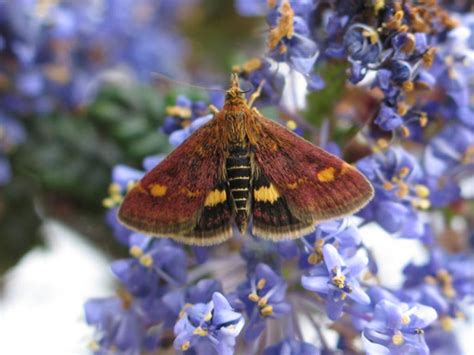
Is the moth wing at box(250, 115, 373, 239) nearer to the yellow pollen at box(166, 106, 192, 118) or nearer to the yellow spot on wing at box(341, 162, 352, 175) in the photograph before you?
the yellow spot on wing at box(341, 162, 352, 175)

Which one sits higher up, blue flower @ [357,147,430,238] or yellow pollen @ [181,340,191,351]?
blue flower @ [357,147,430,238]

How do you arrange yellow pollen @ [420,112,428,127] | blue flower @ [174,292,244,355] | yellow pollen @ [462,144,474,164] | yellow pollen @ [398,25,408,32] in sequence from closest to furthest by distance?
blue flower @ [174,292,244,355] < yellow pollen @ [398,25,408,32] < yellow pollen @ [420,112,428,127] < yellow pollen @ [462,144,474,164]

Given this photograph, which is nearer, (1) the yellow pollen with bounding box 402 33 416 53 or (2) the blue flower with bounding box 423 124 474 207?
(1) the yellow pollen with bounding box 402 33 416 53

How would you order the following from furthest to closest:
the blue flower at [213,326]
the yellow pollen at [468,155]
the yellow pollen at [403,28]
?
the yellow pollen at [468,155] → the yellow pollen at [403,28] → the blue flower at [213,326]

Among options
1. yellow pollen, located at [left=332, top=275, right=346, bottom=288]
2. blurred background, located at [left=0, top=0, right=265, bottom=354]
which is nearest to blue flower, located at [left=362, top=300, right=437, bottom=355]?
yellow pollen, located at [left=332, top=275, right=346, bottom=288]

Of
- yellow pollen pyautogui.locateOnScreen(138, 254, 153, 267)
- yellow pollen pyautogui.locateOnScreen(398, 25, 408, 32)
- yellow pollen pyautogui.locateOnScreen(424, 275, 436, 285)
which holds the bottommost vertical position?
yellow pollen pyautogui.locateOnScreen(424, 275, 436, 285)

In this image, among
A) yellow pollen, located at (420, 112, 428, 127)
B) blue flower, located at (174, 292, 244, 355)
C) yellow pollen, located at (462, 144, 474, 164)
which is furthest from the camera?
yellow pollen, located at (462, 144, 474, 164)

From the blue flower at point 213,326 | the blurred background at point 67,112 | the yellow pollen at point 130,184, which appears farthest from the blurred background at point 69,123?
the blue flower at point 213,326

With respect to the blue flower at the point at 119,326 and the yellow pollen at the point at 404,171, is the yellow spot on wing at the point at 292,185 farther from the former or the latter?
the blue flower at the point at 119,326
